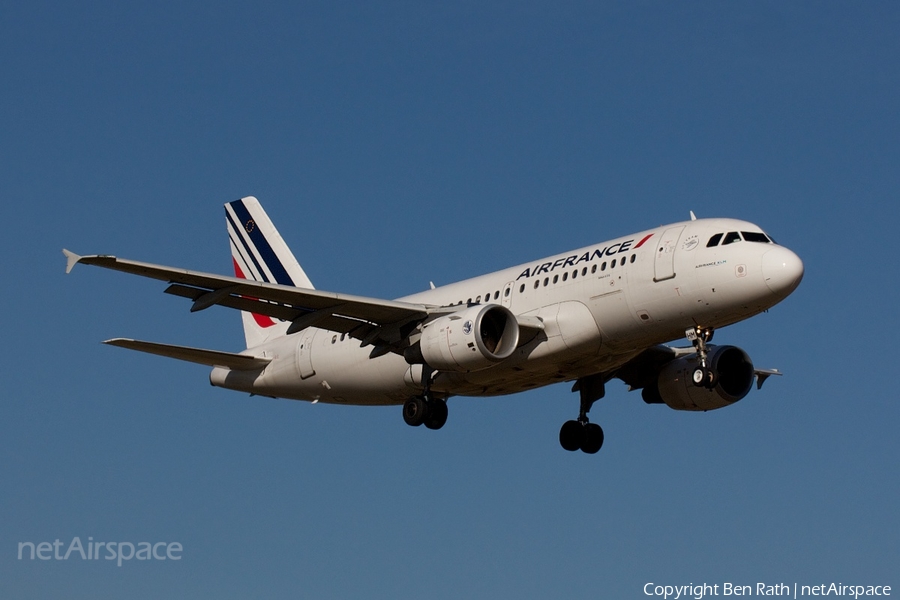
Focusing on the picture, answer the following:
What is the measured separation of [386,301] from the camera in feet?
123

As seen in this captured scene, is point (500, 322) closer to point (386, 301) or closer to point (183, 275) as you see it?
point (386, 301)

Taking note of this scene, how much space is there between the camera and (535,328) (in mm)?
36125

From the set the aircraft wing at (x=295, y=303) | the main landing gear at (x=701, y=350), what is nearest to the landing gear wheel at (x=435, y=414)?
the aircraft wing at (x=295, y=303)

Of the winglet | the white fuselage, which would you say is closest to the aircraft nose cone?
the white fuselage

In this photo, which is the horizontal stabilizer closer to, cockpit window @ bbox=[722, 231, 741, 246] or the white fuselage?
the white fuselage

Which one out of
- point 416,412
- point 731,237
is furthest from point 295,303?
point 731,237

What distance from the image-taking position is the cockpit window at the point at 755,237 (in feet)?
113

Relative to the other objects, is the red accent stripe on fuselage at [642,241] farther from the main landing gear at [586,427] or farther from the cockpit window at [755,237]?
the main landing gear at [586,427]

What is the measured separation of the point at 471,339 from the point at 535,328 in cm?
176

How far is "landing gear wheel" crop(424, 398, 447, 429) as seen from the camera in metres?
38.5

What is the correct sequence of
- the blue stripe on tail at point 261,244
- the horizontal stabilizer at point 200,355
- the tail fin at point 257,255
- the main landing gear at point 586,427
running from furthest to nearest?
the blue stripe on tail at point 261,244 → the tail fin at point 257,255 → the main landing gear at point 586,427 → the horizontal stabilizer at point 200,355

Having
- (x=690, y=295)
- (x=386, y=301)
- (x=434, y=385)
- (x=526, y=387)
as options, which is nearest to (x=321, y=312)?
(x=386, y=301)

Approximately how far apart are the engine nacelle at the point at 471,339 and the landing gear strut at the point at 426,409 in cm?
213

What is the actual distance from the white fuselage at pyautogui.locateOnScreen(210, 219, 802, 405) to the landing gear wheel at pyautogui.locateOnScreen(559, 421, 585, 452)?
339 centimetres
